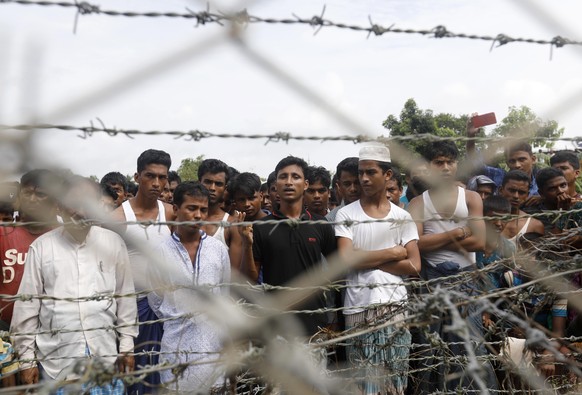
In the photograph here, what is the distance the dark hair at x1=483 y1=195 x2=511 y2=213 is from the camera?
365 cm

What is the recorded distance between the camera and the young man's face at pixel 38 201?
1.63m

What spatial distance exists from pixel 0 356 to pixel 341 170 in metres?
2.35

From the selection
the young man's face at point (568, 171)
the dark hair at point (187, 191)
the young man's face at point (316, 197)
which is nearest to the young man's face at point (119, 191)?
the young man's face at point (316, 197)

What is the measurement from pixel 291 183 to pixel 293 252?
1.38 ft

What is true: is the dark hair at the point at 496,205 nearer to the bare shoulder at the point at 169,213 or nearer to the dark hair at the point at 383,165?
the dark hair at the point at 383,165

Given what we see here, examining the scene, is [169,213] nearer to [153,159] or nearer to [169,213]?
[169,213]

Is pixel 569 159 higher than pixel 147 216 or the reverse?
higher

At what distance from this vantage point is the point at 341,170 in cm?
439

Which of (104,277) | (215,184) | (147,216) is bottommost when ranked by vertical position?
(104,277)

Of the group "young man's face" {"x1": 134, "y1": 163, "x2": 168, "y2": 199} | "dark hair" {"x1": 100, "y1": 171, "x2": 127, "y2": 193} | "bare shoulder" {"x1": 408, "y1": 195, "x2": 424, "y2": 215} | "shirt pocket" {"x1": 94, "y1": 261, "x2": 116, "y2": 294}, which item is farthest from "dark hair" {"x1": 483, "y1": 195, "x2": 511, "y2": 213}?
"dark hair" {"x1": 100, "y1": 171, "x2": 127, "y2": 193}

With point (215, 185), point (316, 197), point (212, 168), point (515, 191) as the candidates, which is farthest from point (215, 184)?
point (515, 191)

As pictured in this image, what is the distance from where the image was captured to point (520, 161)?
462 cm

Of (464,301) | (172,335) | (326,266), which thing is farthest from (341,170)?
(464,301)

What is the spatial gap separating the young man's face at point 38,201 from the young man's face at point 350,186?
202 centimetres
